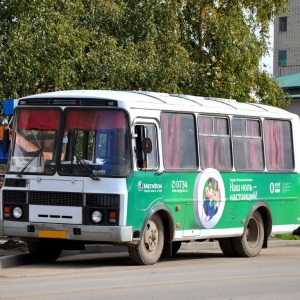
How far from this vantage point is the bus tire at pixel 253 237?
70.4ft

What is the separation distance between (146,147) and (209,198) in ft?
8.91

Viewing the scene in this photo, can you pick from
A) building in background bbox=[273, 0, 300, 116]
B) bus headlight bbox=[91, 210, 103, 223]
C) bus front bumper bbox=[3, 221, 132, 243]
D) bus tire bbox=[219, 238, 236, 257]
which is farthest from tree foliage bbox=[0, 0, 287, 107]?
building in background bbox=[273, 0, 300, 116]

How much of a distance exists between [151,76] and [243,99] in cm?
898

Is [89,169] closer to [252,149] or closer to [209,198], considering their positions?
[209,198]

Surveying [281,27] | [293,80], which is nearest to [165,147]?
[293,80]

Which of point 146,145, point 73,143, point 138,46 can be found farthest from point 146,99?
point 138,46

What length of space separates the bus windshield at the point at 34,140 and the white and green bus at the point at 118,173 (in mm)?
16

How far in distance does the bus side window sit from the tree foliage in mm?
12353

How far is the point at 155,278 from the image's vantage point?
51.6 ft

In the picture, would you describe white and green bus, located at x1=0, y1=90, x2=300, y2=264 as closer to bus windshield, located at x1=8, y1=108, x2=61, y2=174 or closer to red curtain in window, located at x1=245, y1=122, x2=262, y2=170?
bus windshield, located at x1=8, y1=108, x2=61, y2=174

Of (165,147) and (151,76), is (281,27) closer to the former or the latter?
(151,76)

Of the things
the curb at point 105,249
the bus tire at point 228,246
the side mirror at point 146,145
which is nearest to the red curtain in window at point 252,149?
the bus tire at point 228,246

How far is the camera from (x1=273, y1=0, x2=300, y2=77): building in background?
8888cm

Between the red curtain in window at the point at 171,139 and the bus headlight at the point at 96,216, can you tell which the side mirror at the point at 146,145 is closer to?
the red curtain in window at the point at 171,139
